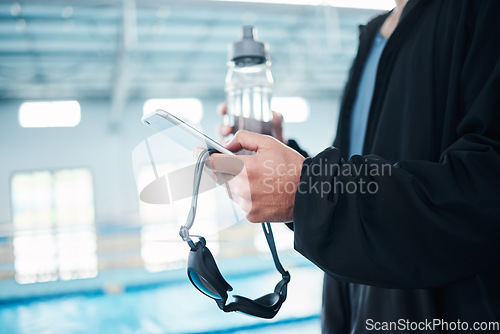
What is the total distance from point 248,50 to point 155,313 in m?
2.60

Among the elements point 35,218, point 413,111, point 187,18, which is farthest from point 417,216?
point 35,218

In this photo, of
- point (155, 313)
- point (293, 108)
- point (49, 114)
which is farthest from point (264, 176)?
point (293, 108)

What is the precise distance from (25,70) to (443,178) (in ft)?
29.1

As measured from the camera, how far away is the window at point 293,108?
34.8ft

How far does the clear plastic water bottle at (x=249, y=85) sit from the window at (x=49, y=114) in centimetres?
905

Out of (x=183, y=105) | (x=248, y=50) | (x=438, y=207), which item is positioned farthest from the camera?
(x=183, y=105)

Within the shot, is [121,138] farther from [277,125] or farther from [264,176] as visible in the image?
[264,176]

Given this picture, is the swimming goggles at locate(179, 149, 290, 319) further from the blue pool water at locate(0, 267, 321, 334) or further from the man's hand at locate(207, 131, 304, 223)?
the blue pool water at locate(0, 267, 321, 334)

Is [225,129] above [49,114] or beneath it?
above

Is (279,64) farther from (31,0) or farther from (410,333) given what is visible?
(410,333)

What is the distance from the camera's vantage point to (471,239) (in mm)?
496

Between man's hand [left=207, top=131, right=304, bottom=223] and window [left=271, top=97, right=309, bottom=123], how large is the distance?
10038 mm

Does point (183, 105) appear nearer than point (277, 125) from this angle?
No

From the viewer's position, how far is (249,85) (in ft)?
3.60
